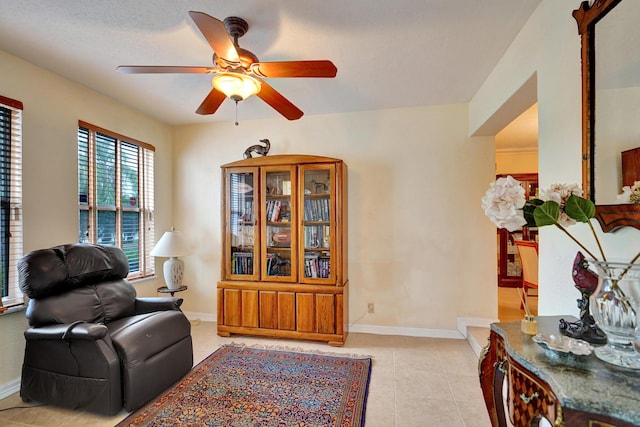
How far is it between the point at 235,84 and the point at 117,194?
7.44 feet

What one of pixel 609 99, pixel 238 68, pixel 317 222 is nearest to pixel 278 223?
pixel 317 222

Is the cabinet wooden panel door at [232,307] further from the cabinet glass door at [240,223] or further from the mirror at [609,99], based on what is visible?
the mirror at [609,99]

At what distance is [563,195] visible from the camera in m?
1.11

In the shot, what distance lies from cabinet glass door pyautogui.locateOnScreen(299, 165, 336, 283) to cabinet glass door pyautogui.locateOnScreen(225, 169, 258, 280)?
0.62 m

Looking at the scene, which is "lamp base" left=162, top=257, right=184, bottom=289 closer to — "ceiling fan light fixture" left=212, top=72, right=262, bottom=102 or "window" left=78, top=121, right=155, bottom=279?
"window" left=78, top=121, right=155, bottom=279

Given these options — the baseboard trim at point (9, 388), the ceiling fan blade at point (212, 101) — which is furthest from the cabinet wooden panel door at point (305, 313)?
the baseboard trim at point (9, 388)

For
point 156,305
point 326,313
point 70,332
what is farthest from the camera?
point 326,313

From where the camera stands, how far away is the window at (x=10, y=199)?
88.3 inches

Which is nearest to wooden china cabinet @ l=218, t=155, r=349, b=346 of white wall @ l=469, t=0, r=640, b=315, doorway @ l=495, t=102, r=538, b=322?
white wall @ l=469, t=0, r=640, b=315

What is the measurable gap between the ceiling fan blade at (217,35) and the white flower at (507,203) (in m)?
1.42

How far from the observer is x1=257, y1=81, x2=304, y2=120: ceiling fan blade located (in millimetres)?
2043

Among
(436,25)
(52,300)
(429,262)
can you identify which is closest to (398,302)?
(429,262)

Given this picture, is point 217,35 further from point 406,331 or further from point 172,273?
point 406,331

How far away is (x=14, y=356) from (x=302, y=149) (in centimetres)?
320
